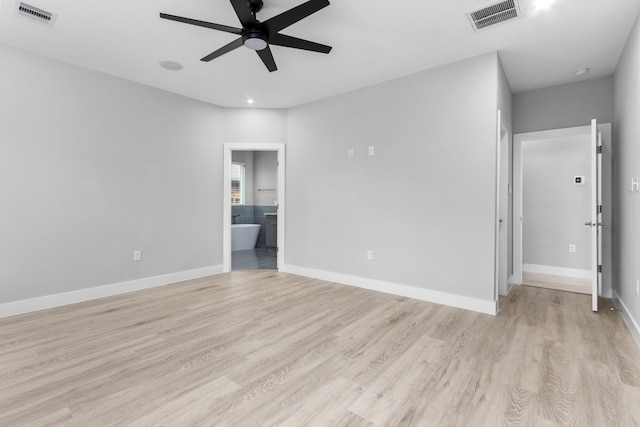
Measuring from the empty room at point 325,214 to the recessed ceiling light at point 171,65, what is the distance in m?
0.03

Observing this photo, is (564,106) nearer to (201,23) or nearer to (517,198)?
(517,198)

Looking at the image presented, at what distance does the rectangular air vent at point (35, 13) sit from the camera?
245cm

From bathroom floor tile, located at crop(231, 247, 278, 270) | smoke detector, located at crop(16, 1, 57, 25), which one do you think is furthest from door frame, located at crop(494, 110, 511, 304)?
smoke detector, located at crop(16, 1, 57, 25)

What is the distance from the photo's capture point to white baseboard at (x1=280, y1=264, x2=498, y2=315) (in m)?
3.16

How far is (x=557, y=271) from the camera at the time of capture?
4926 mm

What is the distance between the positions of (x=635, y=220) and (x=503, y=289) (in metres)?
1.57

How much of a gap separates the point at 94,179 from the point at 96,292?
131 centimetres

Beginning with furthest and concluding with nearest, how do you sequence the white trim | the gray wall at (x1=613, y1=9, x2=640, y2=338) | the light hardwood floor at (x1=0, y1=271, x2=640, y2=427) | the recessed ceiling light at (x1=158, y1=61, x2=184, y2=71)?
the white trim
the recessed ceiling light at (x1=158, y1=61, x2=184, y2=71)
the gray wall at (x1=613, y1=9, x2=640, y2=338)
the light hardwood floor at (x1=0, y1=271, x2=640, y2=427)

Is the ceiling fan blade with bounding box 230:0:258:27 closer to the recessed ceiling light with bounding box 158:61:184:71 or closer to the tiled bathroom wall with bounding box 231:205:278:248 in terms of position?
the recessed ceiling light with bounding box 158:61:184:71

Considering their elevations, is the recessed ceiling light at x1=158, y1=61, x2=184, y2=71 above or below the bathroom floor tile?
above

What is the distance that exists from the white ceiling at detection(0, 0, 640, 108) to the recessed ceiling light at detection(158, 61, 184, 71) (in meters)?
0.06

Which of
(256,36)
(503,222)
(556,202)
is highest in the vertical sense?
(256,36)

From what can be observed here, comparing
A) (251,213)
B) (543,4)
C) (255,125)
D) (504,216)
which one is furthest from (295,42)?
(251,213)

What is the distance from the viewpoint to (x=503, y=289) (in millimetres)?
3816
